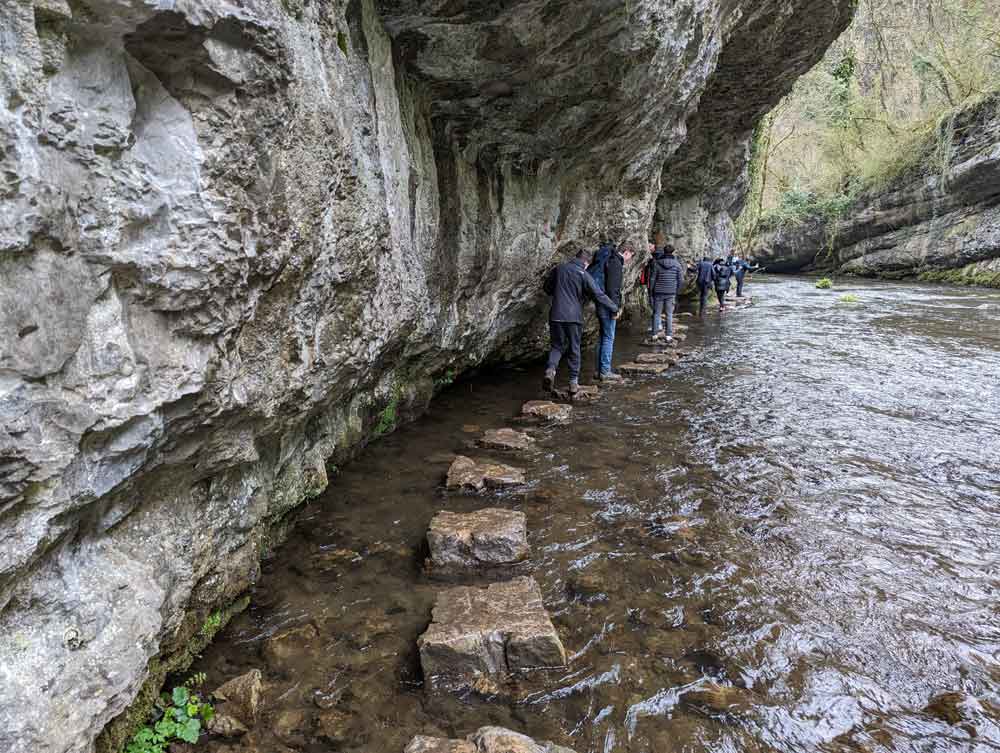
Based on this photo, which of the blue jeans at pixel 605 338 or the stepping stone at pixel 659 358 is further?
the stepping stone at pixel 659 358

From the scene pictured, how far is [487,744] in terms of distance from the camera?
2.49 m

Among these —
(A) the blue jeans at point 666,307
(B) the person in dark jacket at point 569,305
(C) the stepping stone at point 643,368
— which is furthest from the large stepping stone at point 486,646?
(A) the blue jeans at point 666,307

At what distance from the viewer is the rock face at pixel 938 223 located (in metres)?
23.4

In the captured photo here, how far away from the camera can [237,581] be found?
11.9 ft

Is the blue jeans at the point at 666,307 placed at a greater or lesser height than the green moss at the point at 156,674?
greater

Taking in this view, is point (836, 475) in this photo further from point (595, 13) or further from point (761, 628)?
point (595, 13)

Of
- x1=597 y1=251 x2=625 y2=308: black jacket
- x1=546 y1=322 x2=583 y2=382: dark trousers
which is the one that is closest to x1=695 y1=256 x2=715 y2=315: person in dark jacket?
x1=597 y1=251 x2=625 y2=308: black jacket

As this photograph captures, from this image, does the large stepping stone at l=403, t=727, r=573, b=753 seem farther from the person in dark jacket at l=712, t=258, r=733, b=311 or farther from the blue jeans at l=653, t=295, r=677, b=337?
the person in dark jacket at l=712, t=258, r=733, b=311

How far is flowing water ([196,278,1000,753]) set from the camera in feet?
9.13

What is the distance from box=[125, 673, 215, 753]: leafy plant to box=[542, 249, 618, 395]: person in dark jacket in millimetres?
6641

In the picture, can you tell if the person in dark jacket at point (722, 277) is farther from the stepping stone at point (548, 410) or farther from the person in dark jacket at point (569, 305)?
the stepping stone at point (548, 410)

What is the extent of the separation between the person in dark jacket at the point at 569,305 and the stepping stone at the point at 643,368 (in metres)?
1.74

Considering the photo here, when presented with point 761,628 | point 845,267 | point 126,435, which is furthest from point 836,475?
point 845,267

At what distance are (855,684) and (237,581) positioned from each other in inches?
145
